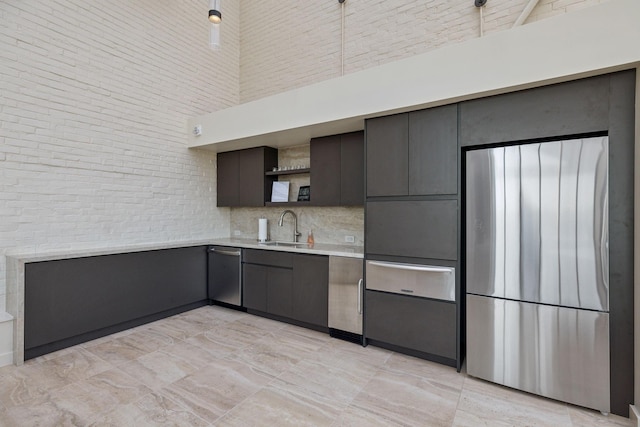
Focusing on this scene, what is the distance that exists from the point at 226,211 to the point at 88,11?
2.88 metres

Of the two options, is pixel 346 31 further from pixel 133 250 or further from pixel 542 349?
pixel 542 349

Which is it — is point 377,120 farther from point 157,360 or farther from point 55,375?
point 55,375

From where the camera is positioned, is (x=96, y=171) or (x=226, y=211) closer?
(x=96, y=171)

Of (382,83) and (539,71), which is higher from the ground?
(382,83)

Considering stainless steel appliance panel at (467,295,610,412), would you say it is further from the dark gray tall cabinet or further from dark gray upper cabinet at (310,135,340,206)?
dark gray upper cabinet at (310,135,340,206)

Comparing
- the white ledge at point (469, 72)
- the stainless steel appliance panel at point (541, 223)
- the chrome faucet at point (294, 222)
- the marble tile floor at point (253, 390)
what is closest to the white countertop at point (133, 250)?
the chrome faucet at point (294, 222)

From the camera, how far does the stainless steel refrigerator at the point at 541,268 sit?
77.9 inches

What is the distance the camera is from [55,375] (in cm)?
242

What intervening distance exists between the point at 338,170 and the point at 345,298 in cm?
145

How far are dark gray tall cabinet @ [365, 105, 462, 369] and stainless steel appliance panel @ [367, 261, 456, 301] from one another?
46 mm

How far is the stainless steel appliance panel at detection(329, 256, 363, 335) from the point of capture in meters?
2.99

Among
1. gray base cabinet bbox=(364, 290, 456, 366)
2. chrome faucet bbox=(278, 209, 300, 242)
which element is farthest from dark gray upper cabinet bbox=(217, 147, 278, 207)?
gray base cabinet bbox=(364, 290, 456, 366)

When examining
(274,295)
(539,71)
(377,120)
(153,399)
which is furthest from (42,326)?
(539,71)

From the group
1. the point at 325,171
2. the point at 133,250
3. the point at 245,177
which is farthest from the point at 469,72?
the point at 133,250
